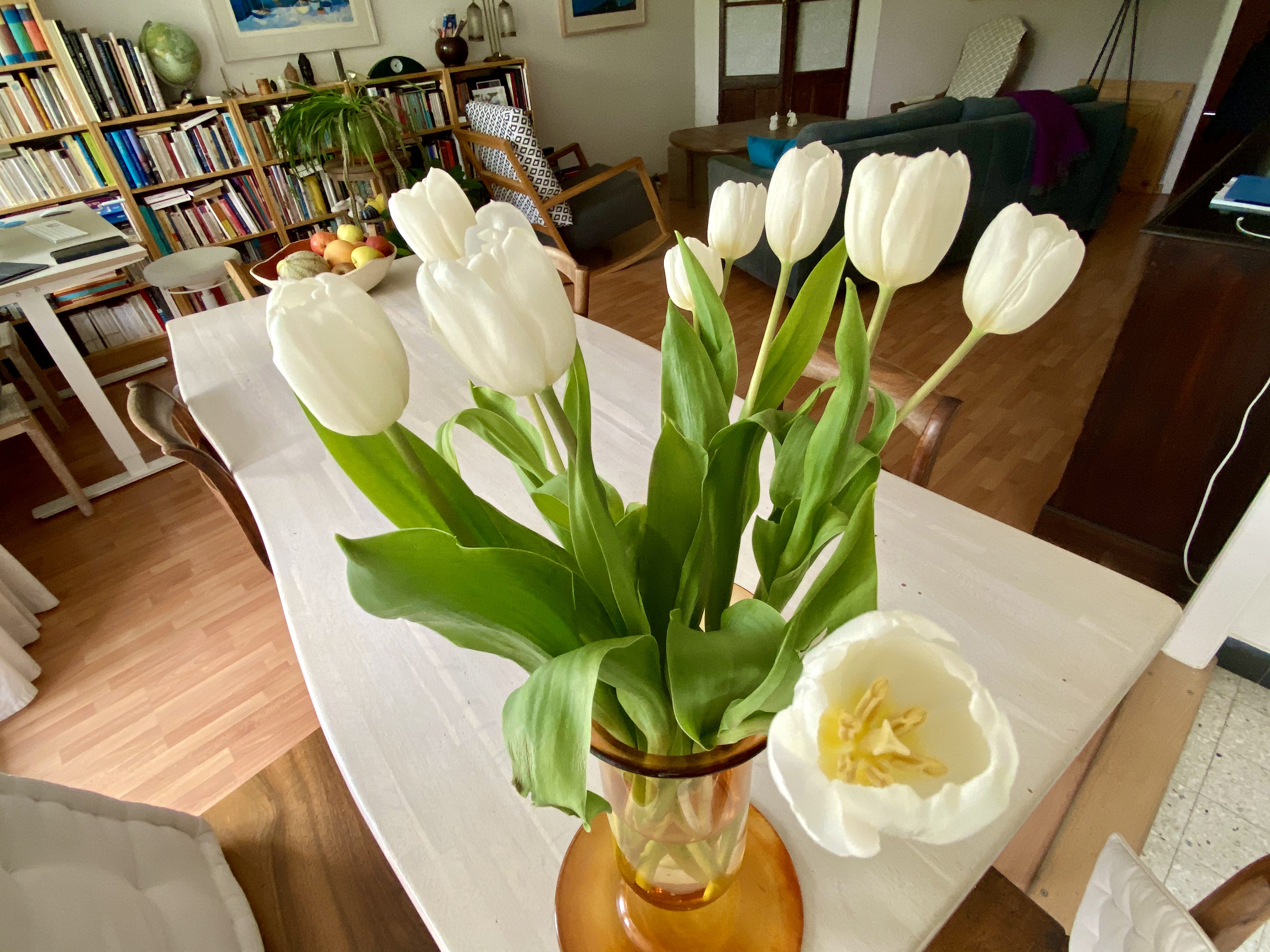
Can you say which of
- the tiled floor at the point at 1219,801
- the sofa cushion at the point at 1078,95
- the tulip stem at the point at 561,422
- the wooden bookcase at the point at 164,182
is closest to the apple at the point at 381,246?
the tulip stem at the point at 561,422

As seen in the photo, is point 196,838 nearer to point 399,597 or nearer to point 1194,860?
point 399,597

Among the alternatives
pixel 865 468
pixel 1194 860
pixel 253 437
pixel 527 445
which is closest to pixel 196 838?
pixel 253 437

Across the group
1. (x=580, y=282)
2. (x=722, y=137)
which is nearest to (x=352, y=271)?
(x=580, y=282)

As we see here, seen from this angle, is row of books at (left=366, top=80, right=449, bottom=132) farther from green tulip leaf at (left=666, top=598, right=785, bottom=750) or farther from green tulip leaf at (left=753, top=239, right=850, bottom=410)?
green tulip leaf at (left=666, top=598, right=785, bottom=750)

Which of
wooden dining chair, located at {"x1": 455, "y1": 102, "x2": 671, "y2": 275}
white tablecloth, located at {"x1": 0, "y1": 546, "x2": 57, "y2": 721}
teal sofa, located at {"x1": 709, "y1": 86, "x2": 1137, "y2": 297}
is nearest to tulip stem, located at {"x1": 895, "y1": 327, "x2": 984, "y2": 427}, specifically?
white tablecloth, located at {"x1": 0, "y1": 546, "x2": 57, "y2": 721}

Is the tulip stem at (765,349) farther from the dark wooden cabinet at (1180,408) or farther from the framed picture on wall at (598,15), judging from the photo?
the framed picture on wall at (598,15)

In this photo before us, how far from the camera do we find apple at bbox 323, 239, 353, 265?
157cm

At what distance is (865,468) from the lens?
35 centimetres

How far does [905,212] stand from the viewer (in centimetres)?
32

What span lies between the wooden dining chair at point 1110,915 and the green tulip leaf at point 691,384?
537 millimetres

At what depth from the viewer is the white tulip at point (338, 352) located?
25 centimetres

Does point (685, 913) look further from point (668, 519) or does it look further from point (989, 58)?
point (989, 58)

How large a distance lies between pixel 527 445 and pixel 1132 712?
1537 millimetres

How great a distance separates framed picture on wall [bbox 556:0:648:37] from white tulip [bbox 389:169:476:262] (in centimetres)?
476
